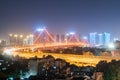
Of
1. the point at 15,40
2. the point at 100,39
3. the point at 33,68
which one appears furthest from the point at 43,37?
the point at 33,68

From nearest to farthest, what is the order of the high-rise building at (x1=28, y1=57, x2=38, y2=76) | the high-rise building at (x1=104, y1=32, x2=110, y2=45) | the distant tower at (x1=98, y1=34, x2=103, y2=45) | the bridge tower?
the high-rise building at (x1=28, y1=57, x2=38, y2=76) → the bridge tower → the high-rise building at (x1=104, y1=32, x2=110, y2=45) → the distant tower at (x1=98, y1=34, x2=103, y2=45)

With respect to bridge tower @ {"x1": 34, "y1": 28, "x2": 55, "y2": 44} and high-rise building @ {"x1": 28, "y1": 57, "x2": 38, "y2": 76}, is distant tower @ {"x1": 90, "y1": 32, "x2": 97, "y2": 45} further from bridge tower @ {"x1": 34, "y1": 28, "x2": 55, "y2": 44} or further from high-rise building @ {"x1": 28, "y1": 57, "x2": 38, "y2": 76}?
high-rise building @ {"x1": 28, "y1": 57, "x2": 38, "y2": 76}

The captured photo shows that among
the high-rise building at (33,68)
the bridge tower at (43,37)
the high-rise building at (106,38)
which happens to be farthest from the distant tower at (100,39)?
the high-rise building at (33,68)

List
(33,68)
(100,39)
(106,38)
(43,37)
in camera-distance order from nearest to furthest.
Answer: (33,68), (43,37), (106,38), (100,39)

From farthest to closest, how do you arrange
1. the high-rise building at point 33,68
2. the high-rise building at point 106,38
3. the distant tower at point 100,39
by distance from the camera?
the distant tower at point 100,39
the high-rise building at point 106,38
the high-rise building at point 33,68

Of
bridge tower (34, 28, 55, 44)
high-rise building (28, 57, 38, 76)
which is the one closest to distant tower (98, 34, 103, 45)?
bridge tower (34, 28, 55, 44)

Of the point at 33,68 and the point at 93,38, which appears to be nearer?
the point at 33,68

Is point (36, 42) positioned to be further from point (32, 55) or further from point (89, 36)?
point (89, 36)

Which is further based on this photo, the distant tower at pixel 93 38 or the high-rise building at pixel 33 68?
the distant tower at pixel 93 38

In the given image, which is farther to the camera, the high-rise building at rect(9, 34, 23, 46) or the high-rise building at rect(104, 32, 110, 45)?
the high-rise building at rect(104, 32, 110, 45)

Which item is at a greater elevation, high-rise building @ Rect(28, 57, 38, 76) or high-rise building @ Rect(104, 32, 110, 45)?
high-rise building @ Rect(104, 32, 110, 45)

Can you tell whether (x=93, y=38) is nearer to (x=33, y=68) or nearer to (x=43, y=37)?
(x=43, y=37)

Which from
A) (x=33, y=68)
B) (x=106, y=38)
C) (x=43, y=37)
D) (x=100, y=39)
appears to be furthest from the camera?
(x=100, y=39)

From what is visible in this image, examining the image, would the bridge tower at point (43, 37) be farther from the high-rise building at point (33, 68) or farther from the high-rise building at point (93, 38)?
the high-rise building at point (33, 68)
